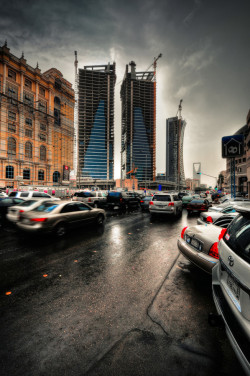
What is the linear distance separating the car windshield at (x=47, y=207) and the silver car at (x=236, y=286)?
6064 mm

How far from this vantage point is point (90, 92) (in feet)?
426

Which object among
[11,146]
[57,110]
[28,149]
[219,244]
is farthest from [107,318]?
[57,110]

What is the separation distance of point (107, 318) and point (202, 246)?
7.68 feet

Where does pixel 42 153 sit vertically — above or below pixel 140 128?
below

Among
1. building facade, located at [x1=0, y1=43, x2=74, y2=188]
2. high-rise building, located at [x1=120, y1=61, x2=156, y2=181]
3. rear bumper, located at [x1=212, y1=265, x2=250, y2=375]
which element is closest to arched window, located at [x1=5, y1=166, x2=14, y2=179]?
building facade, located at [x1=0, y1=43, x2=74, y2=188]

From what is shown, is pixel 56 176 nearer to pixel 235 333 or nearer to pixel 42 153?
pixel 42 153

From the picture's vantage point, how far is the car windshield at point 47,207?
6.59 meters

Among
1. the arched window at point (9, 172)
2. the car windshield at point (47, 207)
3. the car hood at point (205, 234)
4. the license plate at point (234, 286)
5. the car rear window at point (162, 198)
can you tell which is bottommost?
the license plate at point (234, 286)

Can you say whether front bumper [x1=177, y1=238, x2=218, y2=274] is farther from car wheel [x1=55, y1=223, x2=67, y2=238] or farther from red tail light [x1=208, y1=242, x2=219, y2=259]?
car wheel [x1=55, y1=223, x2=67, y2=238]

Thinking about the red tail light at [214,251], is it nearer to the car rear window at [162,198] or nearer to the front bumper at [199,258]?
the front bumper at [199,258]

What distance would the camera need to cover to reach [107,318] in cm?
249

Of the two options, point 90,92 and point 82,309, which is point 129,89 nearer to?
point 90,92

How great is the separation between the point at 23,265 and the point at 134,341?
350cm

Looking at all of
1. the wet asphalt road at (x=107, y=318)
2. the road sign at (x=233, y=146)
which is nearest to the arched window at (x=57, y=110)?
the road sign at (x=233, y=146)
